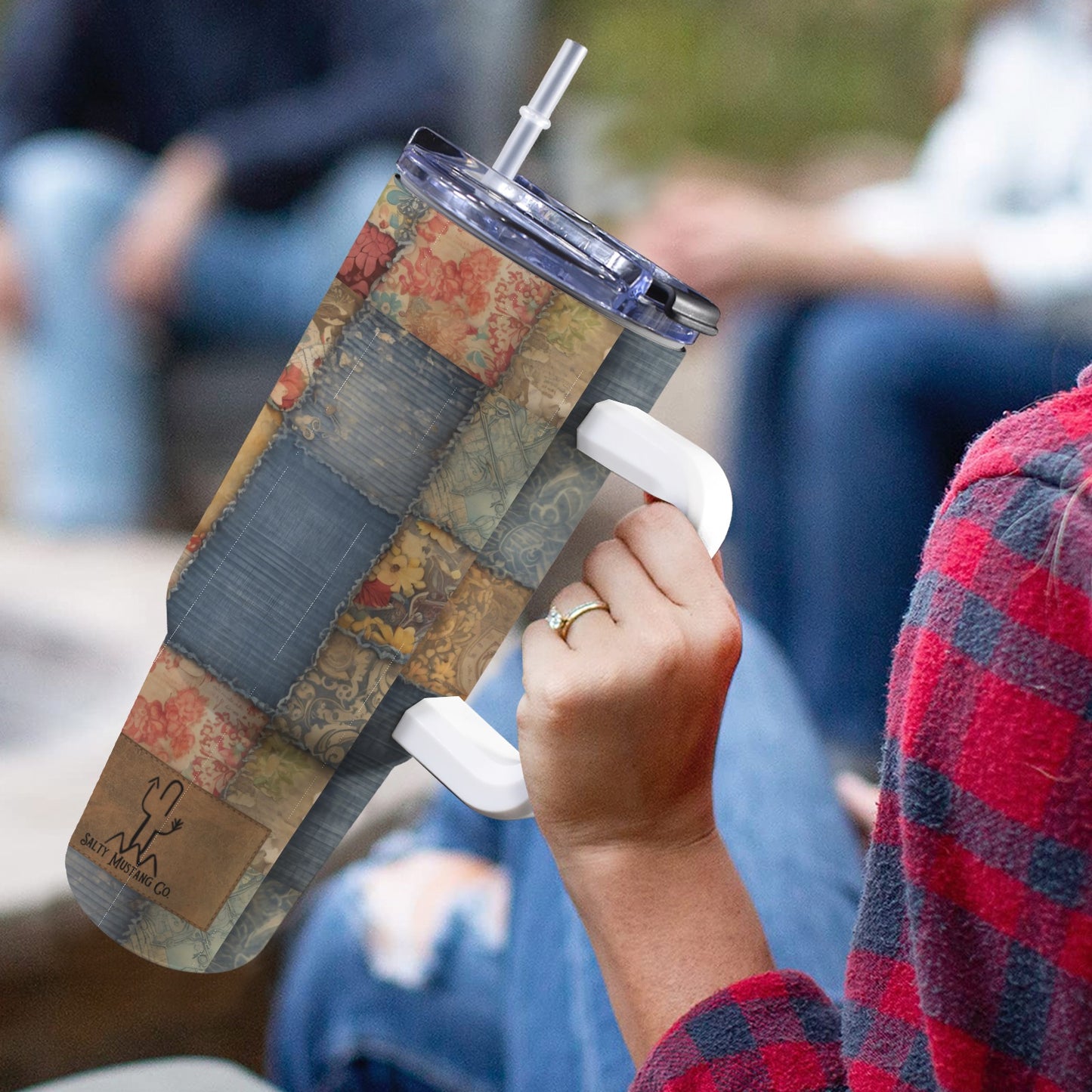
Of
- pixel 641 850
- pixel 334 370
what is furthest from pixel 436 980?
pixel 334 370

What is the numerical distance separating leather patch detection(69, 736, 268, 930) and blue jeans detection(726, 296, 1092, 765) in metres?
0.91

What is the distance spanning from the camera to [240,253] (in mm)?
1817

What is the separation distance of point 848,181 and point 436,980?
205 cm

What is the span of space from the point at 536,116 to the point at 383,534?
148mm

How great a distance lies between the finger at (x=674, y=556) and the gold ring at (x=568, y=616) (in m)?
0.02

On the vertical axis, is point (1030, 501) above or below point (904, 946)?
above

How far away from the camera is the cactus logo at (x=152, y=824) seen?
1.46ft

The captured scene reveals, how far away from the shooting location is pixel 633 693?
40 centimetres

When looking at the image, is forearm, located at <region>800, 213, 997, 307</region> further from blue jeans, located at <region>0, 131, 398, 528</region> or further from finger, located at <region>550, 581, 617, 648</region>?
finger, located at <region>550, 581, 617, 648</region>

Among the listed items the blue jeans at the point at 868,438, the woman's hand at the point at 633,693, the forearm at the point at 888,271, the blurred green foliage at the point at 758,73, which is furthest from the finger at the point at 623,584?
the blurred green foliage at the point at 758,73

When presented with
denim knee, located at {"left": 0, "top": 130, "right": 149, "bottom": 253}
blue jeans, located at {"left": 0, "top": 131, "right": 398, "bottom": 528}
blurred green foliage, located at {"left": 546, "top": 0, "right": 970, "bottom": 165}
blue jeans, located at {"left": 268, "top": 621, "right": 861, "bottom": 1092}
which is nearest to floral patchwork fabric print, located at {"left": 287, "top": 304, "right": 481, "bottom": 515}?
blue jeans, located at {"left": 268, "top": 621, "right": 861, "bottom": 1092}

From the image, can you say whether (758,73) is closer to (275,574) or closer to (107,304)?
(107,304)

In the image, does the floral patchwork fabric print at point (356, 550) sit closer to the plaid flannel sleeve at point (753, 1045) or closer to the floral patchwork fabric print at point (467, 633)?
the floral patchwork fabric print at point (467, 633)

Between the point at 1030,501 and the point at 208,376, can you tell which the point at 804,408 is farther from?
the point at 1030,501
